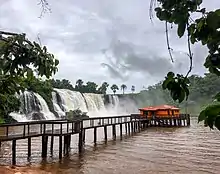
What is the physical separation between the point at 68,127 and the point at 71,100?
33716 mm

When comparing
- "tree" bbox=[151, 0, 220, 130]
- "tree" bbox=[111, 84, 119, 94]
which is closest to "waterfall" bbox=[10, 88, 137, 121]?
"tree" bbox=[111, 84, 119, 94]

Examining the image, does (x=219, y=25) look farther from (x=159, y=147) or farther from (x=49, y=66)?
(x=159, y=147)

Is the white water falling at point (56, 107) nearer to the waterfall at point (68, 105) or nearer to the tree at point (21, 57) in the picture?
the waterfall at point (68, 105)

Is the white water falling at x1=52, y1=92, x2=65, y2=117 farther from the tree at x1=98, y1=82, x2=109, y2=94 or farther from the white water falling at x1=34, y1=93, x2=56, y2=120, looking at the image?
the tree at x1=98, y1=82, x2=109, y2=94

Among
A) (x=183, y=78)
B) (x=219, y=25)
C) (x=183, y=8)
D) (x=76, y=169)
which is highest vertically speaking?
(x=183, y=8)

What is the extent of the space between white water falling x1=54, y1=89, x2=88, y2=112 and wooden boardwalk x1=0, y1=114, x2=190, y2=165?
476 inches

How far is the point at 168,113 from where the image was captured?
42.0m

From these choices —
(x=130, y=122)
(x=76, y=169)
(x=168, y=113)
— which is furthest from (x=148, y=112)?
(x=76, y=169)

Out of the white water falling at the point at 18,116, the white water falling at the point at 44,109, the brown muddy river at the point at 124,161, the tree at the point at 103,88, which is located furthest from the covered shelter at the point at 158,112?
the tree at the point at 103,88

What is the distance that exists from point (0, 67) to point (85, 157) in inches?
523


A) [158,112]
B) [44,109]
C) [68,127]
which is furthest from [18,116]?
[68,127]

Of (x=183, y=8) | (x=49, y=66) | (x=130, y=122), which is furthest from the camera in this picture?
(x=130, y=122)

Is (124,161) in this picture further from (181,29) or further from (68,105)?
(68,105)

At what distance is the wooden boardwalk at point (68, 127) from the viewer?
46.6 feet
